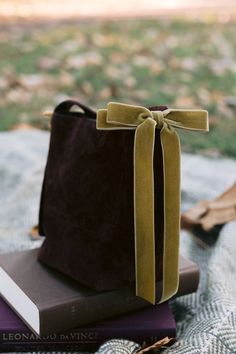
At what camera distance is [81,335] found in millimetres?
789

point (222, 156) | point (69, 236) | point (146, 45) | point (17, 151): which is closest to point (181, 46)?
point (146, 45)

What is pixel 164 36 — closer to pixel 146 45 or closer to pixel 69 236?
pixel 146 45

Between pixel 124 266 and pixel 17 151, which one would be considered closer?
pixel 124 266

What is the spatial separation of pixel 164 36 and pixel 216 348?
2.00 m

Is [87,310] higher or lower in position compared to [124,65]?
lower

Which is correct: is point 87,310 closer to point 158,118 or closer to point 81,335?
point 81,335

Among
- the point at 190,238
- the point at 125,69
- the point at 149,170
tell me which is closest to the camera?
the point at 149,170

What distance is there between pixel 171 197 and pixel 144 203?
0.04 m

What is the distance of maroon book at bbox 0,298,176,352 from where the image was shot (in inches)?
30.9

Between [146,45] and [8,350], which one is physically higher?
[146,45]

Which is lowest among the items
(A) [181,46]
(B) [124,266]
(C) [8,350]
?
(C) [8,350]

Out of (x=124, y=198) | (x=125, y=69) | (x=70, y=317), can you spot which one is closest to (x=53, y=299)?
(x=70, y=317)

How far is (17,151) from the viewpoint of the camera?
1.55m

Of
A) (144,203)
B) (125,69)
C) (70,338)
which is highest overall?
(125,69)
